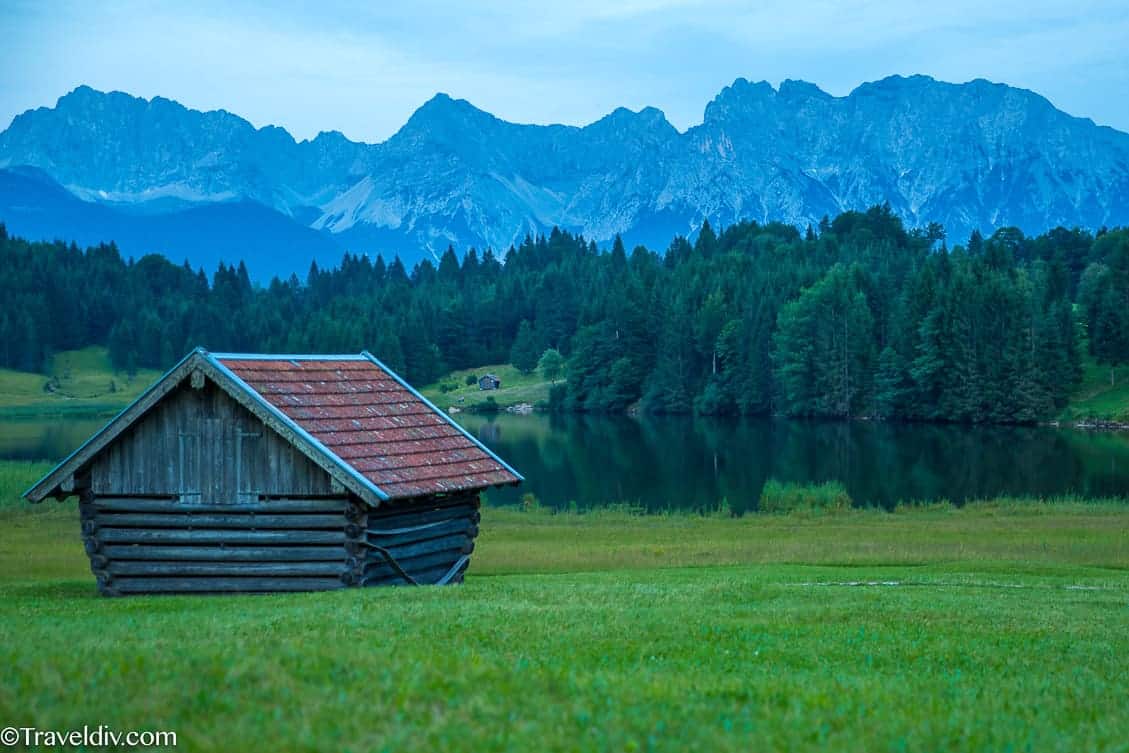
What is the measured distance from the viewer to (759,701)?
1181 cm

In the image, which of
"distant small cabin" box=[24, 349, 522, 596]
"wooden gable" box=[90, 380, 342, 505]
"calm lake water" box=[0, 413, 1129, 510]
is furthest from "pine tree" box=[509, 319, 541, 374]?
"wooden gable" box=[90, 380, 342, 505]

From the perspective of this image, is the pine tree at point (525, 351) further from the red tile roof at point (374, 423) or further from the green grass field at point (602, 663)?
the red tile roof at point (374, 423)

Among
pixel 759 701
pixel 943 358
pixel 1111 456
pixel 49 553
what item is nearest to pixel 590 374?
pixel 943 358

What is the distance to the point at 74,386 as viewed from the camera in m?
163

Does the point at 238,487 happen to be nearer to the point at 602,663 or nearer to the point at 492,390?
the point at 602,663

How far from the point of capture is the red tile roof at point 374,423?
24344 millimetres

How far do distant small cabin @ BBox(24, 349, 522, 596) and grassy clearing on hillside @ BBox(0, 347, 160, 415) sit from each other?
4587 inches

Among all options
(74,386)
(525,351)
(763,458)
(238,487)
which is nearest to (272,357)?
(238,487)

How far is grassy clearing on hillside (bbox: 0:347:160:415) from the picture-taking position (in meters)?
142

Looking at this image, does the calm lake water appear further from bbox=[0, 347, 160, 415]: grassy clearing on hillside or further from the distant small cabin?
the distant small cabin

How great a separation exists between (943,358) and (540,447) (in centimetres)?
5295

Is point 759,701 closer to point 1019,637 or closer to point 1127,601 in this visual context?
point 1019,637

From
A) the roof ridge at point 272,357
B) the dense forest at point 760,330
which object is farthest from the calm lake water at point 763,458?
the roof ridge at point 272,357

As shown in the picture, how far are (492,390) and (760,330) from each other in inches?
1544
